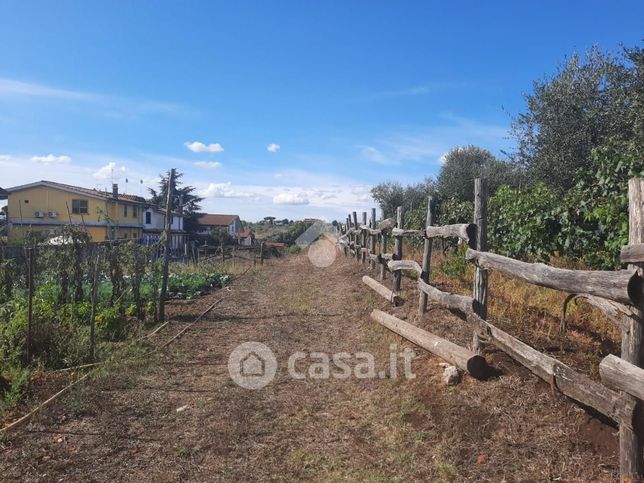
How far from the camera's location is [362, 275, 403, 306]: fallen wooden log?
355 inches

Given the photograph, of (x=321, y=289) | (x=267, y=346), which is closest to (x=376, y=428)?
(x=267, y=346)

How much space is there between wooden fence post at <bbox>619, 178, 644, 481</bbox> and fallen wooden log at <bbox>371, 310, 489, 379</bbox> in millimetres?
1826

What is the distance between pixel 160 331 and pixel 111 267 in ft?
4.56

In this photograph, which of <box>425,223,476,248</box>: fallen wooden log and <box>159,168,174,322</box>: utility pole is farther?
<box>159,168,174,322</box>: utility pole

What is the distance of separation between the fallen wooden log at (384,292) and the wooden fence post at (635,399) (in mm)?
6006

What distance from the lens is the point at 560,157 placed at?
596 inches

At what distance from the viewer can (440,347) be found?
5535mm

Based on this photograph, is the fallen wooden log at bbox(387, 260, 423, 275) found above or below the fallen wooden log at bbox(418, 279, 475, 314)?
above

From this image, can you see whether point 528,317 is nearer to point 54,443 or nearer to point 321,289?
point 54,443

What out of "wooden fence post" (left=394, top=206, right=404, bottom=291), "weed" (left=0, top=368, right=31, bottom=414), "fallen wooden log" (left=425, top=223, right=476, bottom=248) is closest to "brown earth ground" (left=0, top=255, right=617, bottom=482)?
"weed" (left=0, top=368, right=31, bottom=414)

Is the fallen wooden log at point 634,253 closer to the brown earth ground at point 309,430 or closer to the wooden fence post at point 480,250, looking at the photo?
the brown earth ground at point 309,430

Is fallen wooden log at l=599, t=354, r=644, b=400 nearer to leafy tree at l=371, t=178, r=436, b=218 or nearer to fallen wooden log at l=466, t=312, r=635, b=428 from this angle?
fallen wooden log at l=466, t=312, r=635, b=428

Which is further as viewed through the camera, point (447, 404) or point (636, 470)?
point (447, 404)

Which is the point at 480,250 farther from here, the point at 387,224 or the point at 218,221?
the point at 218,221
